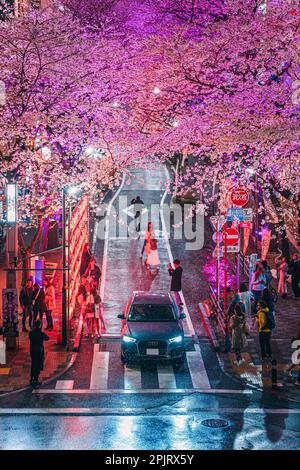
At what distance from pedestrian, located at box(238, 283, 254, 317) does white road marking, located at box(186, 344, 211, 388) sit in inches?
104

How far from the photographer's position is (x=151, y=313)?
71.3ft

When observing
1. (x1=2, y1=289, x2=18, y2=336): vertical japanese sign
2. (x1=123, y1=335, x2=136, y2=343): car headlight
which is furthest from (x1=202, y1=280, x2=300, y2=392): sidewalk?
(x1=2, y1=289, x2=18, y2=336): vertical japanese sign

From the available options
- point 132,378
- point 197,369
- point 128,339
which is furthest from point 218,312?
point 132,378

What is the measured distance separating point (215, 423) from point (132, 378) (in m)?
4.26

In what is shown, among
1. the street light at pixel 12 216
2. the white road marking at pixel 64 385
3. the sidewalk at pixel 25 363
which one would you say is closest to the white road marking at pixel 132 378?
the white road marking at pixel 64 385

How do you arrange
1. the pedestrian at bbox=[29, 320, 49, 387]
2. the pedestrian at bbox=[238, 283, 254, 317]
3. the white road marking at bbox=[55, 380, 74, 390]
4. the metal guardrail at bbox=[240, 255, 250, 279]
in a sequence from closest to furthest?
the white road marking at bbox=[55, 380, 74, 390] → the pedestrian at bbox=[29, 320, 49, 387] → the pedestrian at bbox=[238, 283, 254, 317] → the metal guardrail at bbox=[240, 255, 250, 279]

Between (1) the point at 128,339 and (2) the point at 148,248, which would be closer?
(1) the point at 128,339

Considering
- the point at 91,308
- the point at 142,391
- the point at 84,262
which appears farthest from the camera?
the point at 84,262

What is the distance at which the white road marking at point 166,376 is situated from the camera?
61.5 feet

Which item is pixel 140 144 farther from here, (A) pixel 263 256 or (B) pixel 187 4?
(A) pixel 263 256

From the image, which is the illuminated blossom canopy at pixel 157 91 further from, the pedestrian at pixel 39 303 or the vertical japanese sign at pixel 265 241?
the vertical japanese sign at pixel 265 241

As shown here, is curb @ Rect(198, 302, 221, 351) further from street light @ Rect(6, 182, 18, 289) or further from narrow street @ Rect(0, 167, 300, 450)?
street light @ Rect(6, 182, 18, 289)

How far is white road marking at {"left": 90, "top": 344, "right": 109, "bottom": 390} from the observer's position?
18.8m

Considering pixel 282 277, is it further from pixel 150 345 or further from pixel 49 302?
pixel 150 345
